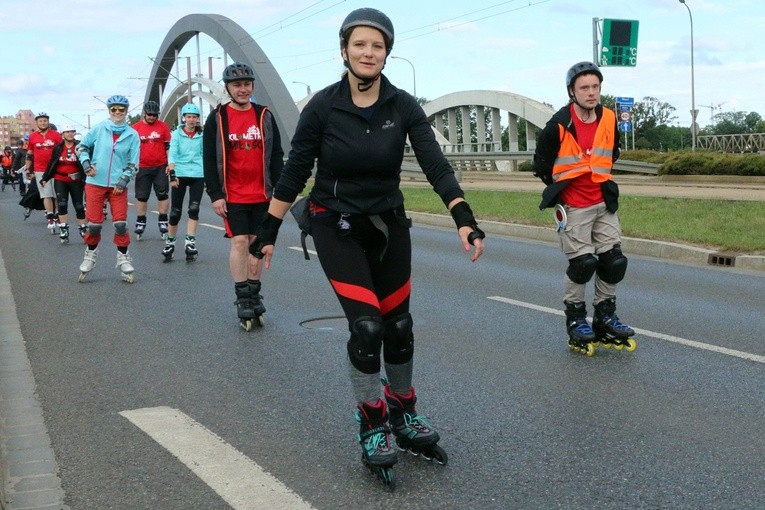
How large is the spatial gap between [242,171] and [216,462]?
4079mm

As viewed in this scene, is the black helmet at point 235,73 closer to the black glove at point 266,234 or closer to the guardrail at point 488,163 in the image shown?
the black glove at point 266,234

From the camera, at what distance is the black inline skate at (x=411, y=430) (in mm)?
4367

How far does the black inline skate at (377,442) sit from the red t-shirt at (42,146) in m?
14.3

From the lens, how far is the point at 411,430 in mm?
4406

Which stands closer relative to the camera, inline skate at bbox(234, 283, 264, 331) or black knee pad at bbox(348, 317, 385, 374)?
black knee pad at bbox(348, 317, 385, 374)

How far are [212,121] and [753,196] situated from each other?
1526 centimetres

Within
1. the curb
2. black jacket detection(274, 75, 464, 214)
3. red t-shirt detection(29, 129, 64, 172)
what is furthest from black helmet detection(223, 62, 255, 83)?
red t-shirt detection(29, 129, 64, 172)

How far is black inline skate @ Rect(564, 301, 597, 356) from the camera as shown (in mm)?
6680

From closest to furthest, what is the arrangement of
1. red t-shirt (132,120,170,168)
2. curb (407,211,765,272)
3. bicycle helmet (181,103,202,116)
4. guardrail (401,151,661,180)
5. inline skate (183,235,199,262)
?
1. curb (407,211,765,272)
2. bicycle helmet (181,103,202,116)
3. inline skate (183,235,199,262)
4. red t-shirt (132,120,170,168)
5. guardrail (401,151,661,180)

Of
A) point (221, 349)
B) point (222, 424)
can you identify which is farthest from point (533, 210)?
point (222, 424)

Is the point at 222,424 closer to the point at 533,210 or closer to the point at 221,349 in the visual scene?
the point at 221,349

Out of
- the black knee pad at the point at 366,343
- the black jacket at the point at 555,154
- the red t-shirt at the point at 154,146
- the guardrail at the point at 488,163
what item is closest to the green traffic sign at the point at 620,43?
the guardrail at the point at 488,163

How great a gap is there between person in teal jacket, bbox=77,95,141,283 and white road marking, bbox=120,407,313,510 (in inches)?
215

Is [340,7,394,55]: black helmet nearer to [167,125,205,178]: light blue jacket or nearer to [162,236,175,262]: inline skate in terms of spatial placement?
[167,125,205,178]: light blue jacket
